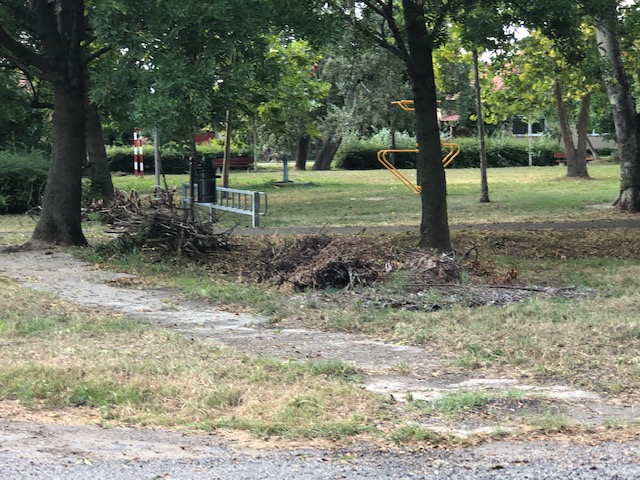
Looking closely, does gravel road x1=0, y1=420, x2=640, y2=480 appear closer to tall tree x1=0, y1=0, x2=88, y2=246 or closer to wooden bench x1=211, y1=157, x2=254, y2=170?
tall tree x1=0, y1=0, x2=88, y2=246

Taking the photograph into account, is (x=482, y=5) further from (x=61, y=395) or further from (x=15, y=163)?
(x=15, y=163)

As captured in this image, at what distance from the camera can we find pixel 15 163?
2481 centimetres

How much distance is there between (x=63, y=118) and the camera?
15336mm

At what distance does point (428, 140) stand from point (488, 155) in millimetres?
43070

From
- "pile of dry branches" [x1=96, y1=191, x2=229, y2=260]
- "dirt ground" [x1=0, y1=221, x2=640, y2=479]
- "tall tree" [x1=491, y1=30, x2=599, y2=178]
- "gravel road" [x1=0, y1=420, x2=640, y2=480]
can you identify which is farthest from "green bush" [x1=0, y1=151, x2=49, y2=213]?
"gravel road" [x1=0, y1=420, x2=640, y2=480]

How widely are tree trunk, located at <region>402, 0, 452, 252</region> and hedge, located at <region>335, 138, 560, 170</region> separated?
3970 cm

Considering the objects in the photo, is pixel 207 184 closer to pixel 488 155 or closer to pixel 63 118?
pixel 63 118

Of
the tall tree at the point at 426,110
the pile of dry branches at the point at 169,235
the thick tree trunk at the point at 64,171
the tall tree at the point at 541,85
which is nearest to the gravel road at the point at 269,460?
the tall tree at the point at 426,110

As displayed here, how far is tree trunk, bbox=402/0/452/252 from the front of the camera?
45.0ft

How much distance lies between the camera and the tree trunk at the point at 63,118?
50.0 feet

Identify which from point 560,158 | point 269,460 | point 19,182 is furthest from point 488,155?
point 269,460

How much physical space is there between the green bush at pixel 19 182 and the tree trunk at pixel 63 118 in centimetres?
949

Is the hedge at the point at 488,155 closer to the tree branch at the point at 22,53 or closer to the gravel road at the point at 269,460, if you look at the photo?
the tree branch at the point at 22,53

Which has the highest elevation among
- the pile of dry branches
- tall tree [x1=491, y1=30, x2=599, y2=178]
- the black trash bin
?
tall tree [x1=491, y1=30, x2=599, y2=178]
